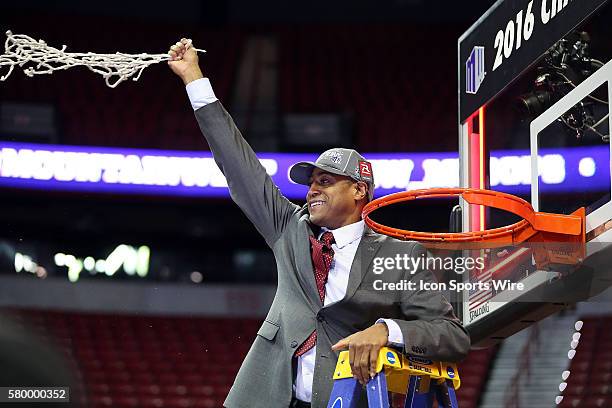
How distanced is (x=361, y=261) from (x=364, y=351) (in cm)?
41

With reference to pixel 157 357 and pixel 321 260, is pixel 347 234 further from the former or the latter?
pixel 157 357

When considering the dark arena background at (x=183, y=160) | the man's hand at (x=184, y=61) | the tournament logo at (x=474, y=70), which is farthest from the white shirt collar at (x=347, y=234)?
the dark arena background at (x=183, y=160)

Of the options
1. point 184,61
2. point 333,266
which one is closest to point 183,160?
point 184,61

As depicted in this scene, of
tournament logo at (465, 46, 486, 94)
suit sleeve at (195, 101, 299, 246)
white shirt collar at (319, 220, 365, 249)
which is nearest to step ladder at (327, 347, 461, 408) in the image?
white shirt collar at (319, 220, 365, 249)

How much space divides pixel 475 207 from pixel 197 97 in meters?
1.53

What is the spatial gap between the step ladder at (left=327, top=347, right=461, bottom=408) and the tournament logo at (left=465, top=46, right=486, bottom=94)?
1850 millimetres

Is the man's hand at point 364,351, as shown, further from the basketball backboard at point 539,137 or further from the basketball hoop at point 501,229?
the basketball hoop at point 501,229

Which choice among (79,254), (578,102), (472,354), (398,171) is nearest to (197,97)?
(578,102)

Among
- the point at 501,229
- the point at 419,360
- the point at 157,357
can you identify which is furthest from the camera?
the point at 157,357

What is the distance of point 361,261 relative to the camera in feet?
9.41

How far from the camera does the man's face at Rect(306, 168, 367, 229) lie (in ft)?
9.93

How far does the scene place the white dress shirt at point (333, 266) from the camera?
2.79 metres

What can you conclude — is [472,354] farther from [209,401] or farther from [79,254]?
[79,254]

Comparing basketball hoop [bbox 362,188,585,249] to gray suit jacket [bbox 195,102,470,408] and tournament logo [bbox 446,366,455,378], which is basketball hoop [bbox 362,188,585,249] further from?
tournament logo [bbox 446,366,455,378]
